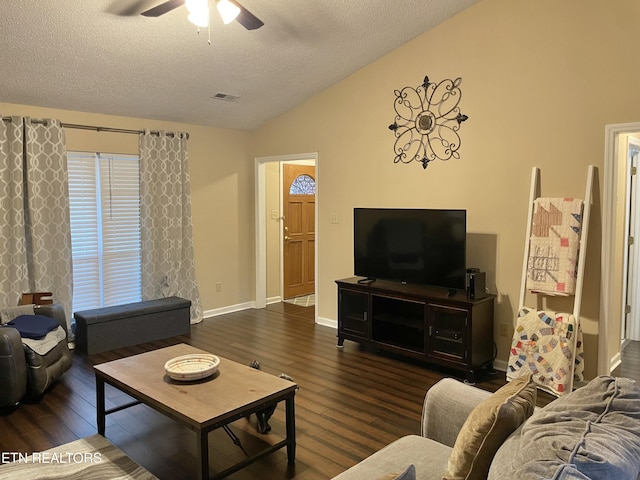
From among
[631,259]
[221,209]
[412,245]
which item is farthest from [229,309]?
[631,259]

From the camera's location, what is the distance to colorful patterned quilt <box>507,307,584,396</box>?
3.64 metres

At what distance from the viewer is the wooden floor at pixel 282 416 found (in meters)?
2.83

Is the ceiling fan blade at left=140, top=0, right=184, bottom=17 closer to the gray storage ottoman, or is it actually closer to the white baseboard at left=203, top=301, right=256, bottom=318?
the gray storage ottoman

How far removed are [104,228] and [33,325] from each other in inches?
65.5

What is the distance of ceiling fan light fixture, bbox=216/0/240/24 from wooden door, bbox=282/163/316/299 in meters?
4.27

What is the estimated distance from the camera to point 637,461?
4.04 ft

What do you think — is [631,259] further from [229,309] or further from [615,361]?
[229,309]

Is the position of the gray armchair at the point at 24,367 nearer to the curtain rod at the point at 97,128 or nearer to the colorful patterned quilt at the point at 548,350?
the curtain rod at the point at 97,128

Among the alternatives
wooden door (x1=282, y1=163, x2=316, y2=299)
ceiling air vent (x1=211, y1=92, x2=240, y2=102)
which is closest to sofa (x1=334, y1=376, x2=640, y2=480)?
ceiling air vent (x1=211, y1=92, x2=240, y2=102)

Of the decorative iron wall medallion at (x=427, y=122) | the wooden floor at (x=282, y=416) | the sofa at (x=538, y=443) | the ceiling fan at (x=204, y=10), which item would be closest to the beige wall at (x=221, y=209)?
the wooden floor at (x=282, y=416)

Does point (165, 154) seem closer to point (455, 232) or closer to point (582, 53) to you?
point (455, 232)

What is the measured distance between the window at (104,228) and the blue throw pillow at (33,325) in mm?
1191

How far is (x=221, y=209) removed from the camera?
6320 millimetres

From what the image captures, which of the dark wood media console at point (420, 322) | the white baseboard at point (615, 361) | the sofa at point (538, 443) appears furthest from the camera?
the white baseboard at point (615, 361)
